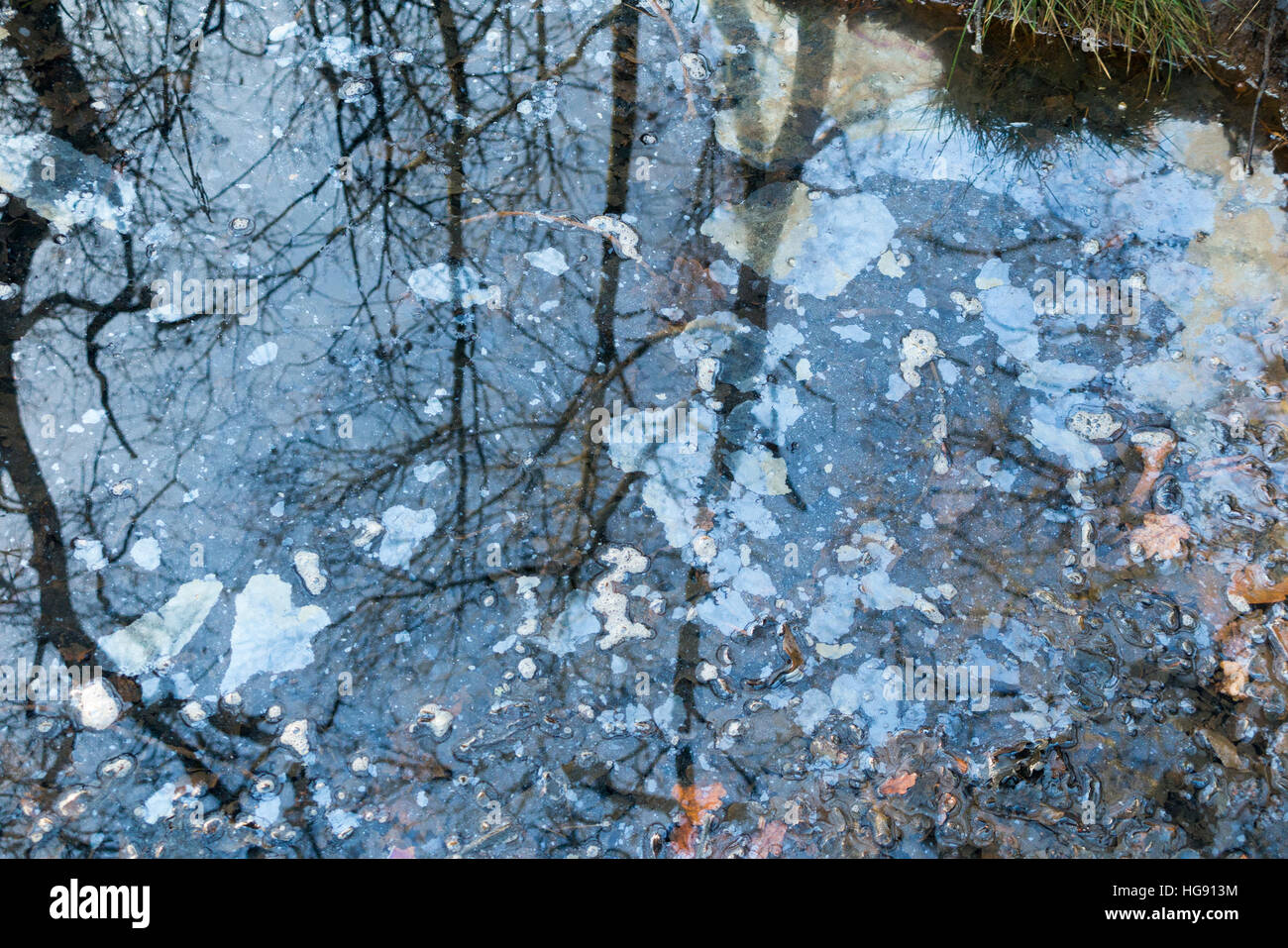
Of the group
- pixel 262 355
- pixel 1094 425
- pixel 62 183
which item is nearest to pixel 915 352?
pixel 1094 425

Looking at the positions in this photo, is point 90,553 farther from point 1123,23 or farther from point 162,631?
point 1123,23

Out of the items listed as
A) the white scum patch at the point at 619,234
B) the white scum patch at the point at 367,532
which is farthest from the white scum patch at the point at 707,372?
the white scum patch at the point at 367,532

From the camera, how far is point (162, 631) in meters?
1.81

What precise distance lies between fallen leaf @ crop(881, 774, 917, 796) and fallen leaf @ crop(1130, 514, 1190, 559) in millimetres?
697

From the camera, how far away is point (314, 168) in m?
2.25

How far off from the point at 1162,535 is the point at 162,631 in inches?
80.8

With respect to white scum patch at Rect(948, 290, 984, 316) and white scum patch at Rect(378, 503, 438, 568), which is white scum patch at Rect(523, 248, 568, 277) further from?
white scum patch at Rect(948, 290, 984, 316)

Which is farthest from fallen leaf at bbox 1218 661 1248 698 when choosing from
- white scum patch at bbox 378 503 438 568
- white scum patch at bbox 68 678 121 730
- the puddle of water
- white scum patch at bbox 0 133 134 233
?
white scum patch at bbox 0 133 134 233

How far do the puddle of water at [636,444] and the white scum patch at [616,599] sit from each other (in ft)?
0.06

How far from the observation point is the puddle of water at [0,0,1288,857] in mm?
1726

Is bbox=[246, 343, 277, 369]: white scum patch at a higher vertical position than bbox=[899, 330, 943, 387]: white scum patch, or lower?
lower

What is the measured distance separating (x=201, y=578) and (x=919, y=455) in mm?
1523

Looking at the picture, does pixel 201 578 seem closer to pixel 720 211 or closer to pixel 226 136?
pixel 226 136

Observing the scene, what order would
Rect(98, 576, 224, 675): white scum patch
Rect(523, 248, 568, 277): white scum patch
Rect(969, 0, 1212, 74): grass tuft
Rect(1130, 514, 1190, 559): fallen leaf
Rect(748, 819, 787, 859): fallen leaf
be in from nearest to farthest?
Rect(748, 819, 787, 859): fallen leaf → Rect(98, 576, 224, 675): white scum patch → Rect(1130, 514, 1190, 559): fallen leaf → Rect(523, 248, 568, 277): white scum patch → Rect(969, 0, 1212, 74): grass tuft
